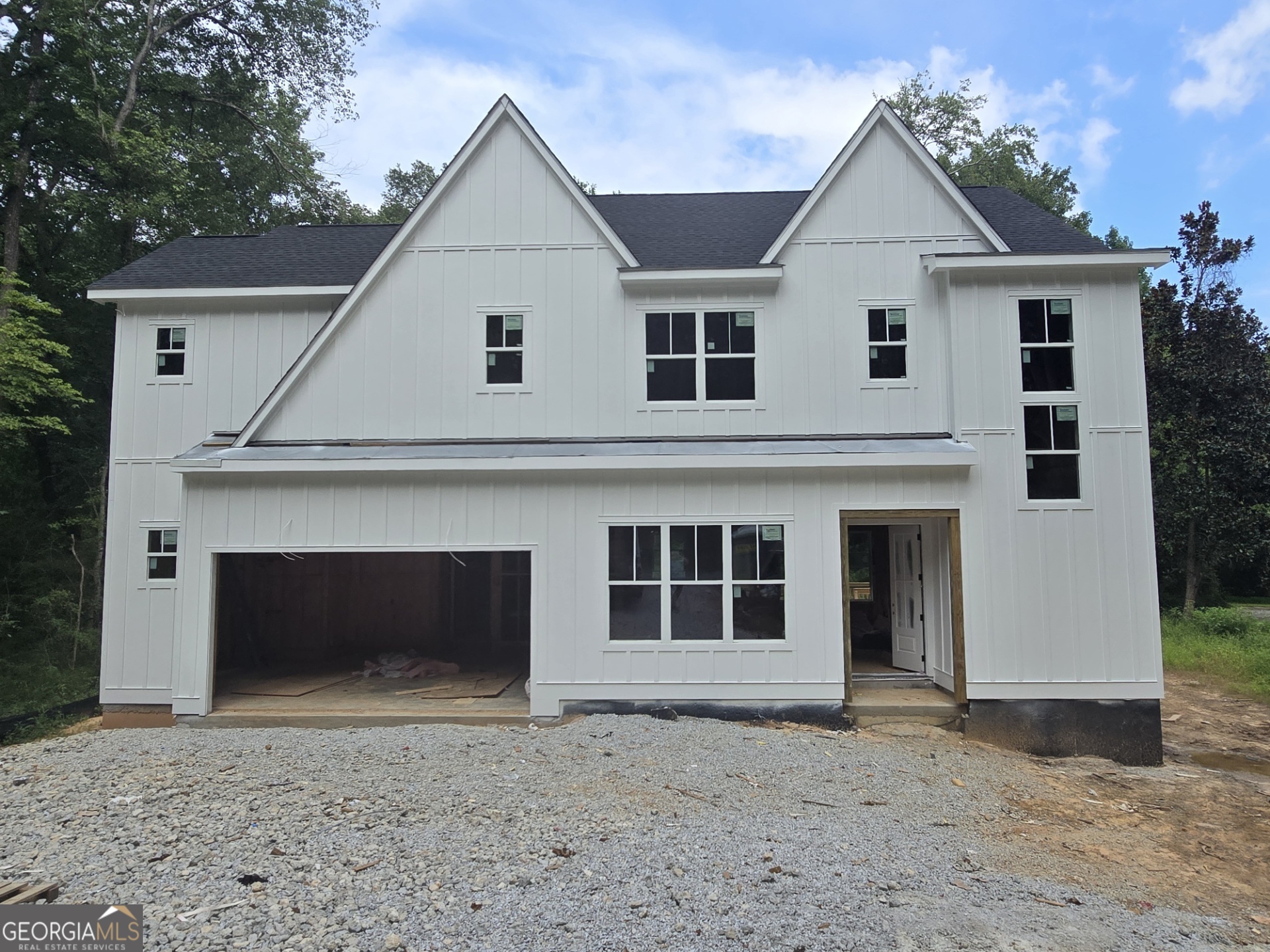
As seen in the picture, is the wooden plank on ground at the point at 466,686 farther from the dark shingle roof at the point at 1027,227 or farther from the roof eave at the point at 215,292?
the dark shingle roof at the point at 1027,227

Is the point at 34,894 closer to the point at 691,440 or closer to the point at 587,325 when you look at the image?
the point at 691,440

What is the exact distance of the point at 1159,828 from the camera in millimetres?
6973

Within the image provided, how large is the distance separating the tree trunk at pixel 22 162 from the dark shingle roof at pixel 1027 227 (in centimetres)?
2000

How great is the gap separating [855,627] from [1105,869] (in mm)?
7051

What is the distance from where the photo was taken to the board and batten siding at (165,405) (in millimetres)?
10859

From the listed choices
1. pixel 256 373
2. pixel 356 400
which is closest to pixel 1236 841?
pixel 356 400

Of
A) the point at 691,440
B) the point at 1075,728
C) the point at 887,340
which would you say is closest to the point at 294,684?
the point at 691,440

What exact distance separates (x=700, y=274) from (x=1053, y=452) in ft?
16.7

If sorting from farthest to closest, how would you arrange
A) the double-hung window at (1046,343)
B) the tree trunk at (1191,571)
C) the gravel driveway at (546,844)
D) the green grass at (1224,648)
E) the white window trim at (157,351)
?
the tree trunk at (1191,571), the green grass at (1224,648), the white window trim at (157,351), the double-hung window at (1046,343), the gravel driveway at (546,844)

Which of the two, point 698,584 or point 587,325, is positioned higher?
point 587,325

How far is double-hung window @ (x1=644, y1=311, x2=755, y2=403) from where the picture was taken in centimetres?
1012

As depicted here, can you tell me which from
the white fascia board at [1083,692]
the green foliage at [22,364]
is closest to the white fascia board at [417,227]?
the green foliage at [22,364]

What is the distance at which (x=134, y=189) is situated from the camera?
59.7ft

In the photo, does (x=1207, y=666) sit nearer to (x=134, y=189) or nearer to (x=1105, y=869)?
(x=1105, y=869)
